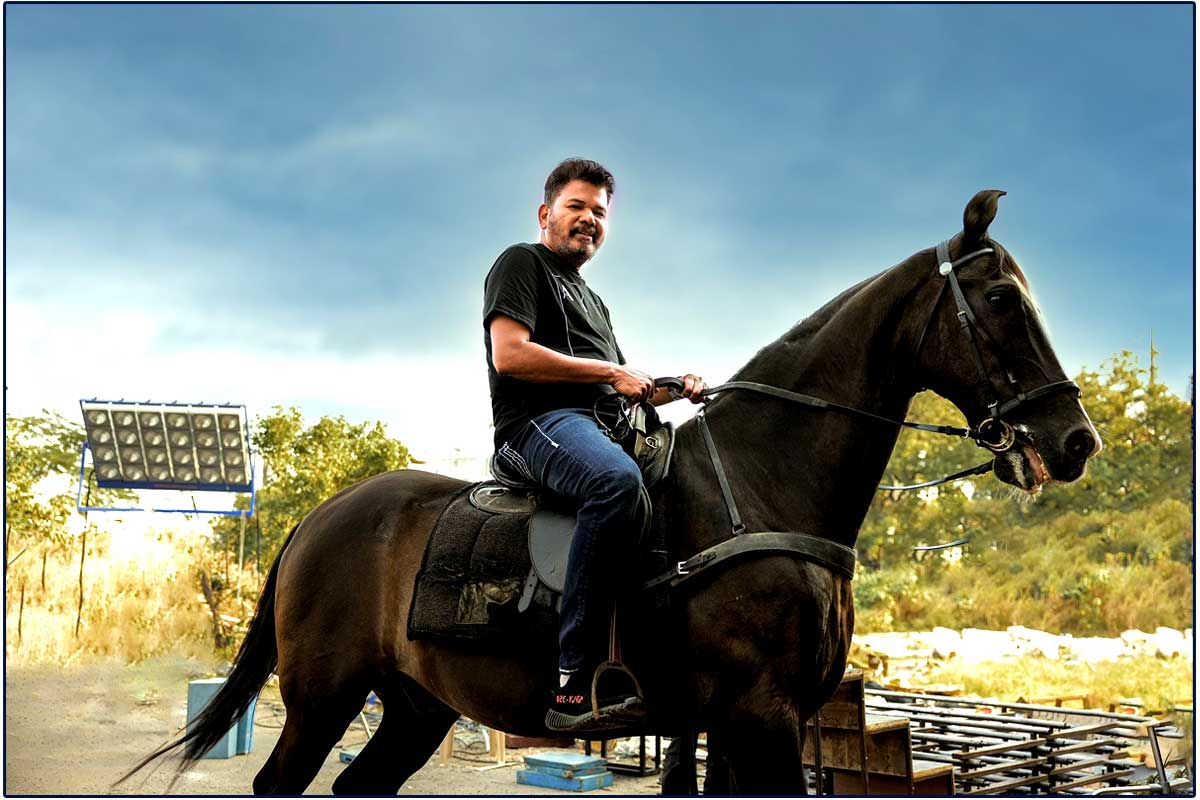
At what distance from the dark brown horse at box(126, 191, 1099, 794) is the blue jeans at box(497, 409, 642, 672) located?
140 millimetres

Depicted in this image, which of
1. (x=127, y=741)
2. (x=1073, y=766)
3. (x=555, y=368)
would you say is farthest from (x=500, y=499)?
(x=127, y=741)

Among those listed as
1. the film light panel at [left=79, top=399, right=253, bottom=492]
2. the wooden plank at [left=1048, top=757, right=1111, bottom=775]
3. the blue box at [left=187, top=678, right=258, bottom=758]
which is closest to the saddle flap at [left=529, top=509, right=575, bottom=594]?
the wooden plank at [left=1048, top=757, right=1111, bottom=775]

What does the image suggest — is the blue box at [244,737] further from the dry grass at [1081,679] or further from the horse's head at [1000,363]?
the dry grass at [1081,679]

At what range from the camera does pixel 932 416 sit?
20453 mm

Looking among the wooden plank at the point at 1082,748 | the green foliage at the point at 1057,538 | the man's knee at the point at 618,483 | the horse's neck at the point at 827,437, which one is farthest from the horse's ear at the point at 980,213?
the green foliage at the point at 1057,538

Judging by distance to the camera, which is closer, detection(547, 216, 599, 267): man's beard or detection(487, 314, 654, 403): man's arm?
detection(487, 314, 654, 403): man's arm

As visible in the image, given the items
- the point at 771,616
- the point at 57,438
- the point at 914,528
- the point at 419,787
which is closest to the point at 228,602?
the point at 57,438

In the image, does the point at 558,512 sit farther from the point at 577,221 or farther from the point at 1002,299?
the point at 1002,299

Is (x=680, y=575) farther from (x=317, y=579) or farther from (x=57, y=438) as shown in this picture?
(x=57, y=438)

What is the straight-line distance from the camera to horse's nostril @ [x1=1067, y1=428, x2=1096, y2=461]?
8.34ft

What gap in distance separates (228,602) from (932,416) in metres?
14.0

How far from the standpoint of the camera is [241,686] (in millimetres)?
3553

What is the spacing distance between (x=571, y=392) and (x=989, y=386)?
122 centimetres

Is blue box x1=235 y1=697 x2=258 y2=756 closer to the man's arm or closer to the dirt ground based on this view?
the dirt ground
